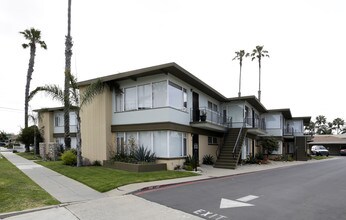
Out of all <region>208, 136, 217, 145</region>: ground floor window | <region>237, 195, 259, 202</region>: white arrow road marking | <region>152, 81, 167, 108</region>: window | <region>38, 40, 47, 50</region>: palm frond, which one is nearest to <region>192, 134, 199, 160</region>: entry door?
<region>208, 136, 217, 145</region>: ground floor window

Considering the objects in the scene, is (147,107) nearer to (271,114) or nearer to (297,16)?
(297,16)

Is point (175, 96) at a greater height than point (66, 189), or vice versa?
point (175, 96)

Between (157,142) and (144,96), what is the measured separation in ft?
10.2

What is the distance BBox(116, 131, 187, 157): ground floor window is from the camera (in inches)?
700

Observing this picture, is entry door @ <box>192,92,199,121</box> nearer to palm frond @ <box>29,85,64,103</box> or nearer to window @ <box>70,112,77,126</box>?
palm frond @ <box>29,85,64,103</box>

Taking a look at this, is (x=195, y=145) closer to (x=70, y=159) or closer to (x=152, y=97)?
(x=152, y=97)

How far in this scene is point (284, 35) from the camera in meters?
16.0

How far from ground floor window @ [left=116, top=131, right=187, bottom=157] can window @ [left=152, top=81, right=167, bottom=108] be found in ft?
5.89

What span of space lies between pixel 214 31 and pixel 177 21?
7.89 feet

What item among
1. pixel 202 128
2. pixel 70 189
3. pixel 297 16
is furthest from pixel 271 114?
pixel 70 189

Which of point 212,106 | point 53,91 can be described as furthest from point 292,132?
point 53,91

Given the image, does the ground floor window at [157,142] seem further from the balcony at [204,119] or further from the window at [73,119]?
the window at [73,119]

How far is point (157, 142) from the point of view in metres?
18.1

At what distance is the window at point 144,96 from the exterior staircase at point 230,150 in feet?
23.7
